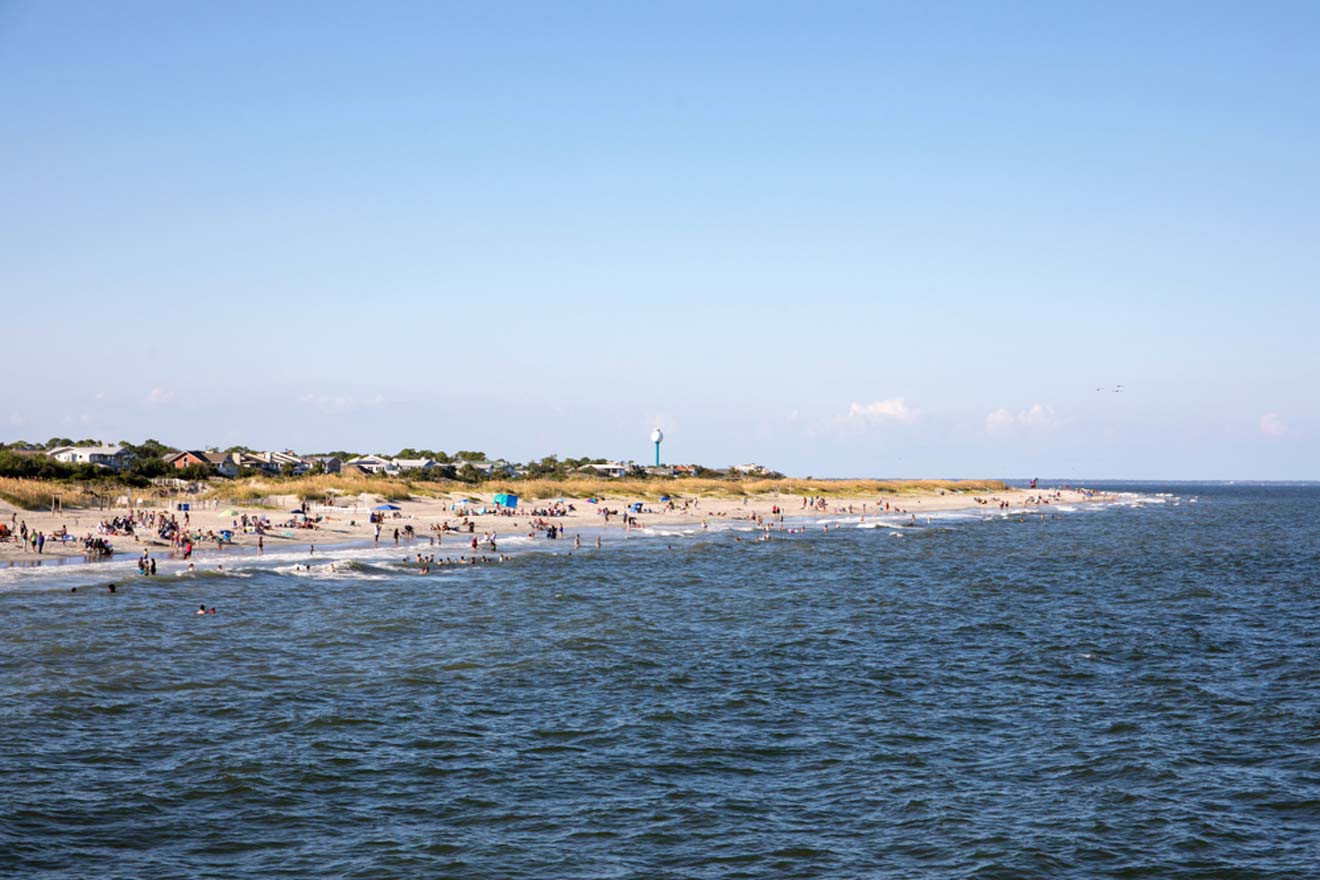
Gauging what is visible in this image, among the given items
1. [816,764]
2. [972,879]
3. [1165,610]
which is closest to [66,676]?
[816,764]

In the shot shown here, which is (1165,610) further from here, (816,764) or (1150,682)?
(816,764)

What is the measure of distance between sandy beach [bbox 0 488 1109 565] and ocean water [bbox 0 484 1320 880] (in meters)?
14.7

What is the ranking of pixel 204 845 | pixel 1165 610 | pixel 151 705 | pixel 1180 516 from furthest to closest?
pixel 1180 516, pixel 1165 610, pixel 151 705, pixel 204 845

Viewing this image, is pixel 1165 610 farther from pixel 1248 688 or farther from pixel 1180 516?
pixel 1180 516

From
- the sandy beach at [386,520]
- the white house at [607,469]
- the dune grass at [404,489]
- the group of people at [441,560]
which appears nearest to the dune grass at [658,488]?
the dune grass at [404,489]

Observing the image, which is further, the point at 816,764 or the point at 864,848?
the point at 816,764

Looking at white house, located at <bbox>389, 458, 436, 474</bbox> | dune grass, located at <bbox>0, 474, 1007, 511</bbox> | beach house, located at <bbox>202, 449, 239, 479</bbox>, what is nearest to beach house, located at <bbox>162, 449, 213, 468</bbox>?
beach house, located at <bbox>202, 449, 239, 479</bbox>

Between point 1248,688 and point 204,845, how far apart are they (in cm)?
2938

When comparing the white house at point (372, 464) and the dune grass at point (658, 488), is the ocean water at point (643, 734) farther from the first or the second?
the white house at point (372, 464)

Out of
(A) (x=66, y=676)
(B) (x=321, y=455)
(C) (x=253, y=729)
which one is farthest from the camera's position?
(B) (x=321, y=455)

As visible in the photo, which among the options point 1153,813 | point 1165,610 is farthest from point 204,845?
point 1165,610

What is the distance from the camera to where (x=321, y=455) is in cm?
17712

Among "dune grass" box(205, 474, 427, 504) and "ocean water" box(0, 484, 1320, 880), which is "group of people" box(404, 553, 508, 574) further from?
"dune grass" box(205, 474, 427, 504)

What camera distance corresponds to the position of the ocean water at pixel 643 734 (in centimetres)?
1831
